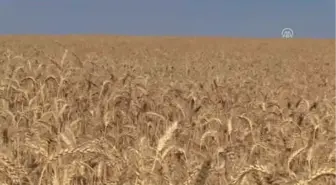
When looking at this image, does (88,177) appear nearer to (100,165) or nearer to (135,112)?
(100,165)

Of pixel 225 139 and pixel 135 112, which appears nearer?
pixel 225 139

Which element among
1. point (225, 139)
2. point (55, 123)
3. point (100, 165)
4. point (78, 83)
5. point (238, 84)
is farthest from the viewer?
point (238, 84)

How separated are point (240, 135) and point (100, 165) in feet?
5.29

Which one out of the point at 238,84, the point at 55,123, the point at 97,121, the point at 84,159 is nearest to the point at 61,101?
the point at 97,121

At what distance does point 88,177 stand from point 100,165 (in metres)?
0.14

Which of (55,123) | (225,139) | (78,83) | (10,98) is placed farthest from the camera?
(78,83)

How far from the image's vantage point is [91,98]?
579cm

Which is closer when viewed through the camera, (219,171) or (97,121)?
(219,171)

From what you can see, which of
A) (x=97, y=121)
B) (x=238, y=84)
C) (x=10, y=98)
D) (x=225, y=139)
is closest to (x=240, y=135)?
(x=225, y=139)

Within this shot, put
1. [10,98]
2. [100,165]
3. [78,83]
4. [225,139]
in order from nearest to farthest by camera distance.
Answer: [100,165] → [225,139] → [10,98] → [78,83]

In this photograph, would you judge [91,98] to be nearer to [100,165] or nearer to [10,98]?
[10,98]

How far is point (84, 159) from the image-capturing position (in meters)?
3.14

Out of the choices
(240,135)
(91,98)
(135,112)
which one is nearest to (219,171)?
(240,135)

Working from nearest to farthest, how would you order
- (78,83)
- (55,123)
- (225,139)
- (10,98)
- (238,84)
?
1. (55,123)
2. (225,139)
3. (10,98)
4. (78,83)
5. (238,84)
